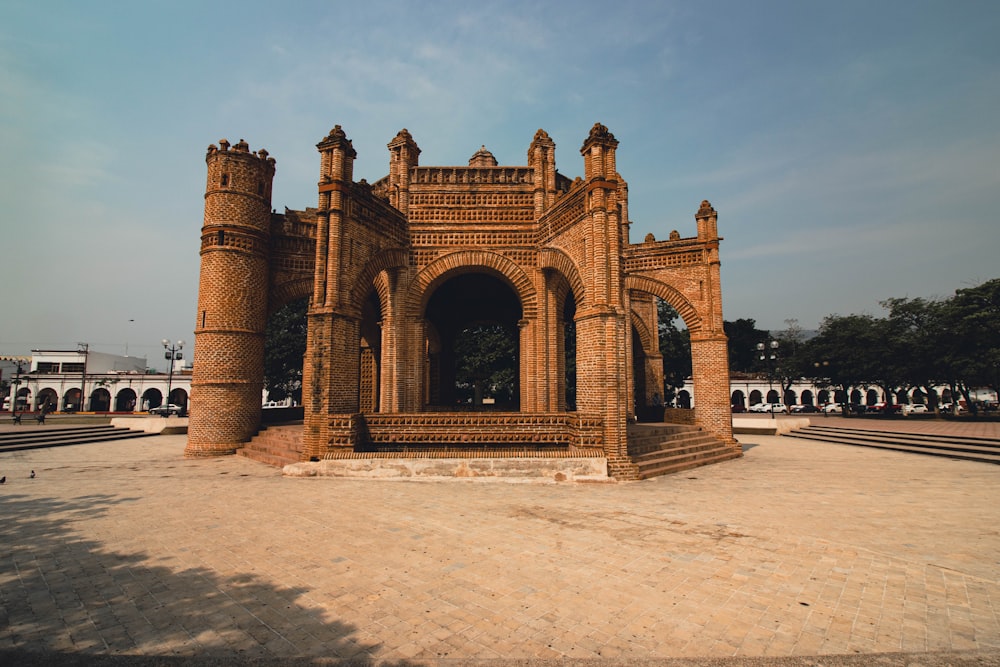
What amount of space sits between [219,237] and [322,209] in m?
4.87

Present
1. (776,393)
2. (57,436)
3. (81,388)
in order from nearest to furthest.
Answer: (57,436) < (81,388) < (776,393)

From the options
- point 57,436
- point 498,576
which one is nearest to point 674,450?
point 498,576

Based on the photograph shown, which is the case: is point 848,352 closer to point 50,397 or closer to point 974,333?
point 974,333

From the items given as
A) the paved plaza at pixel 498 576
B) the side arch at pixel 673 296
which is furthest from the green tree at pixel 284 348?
the paved plaza at pixel 498 576

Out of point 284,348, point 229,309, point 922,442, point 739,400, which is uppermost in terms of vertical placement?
point 284,348

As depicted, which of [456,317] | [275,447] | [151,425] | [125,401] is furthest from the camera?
[125,401]

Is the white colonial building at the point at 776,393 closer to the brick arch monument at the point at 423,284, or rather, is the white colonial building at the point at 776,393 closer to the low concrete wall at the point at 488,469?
the brick arch monument at the point at 423,284

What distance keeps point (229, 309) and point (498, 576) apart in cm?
1270

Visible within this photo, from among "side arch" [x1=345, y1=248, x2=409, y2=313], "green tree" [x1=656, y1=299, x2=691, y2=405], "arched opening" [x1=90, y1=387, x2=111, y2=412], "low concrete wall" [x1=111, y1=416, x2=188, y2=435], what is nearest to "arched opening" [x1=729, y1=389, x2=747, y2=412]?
A: "green tree" [x1=656, y1=299, x2=691, y2=405]

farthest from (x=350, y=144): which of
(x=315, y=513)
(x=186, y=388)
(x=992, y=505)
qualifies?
(x=186, y=388)

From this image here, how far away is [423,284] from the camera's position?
13516 mm

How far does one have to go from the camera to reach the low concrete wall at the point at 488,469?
352 inches

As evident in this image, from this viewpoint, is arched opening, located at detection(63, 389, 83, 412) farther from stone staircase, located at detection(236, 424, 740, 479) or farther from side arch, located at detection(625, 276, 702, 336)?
side arch, located at detection(625, 276, 702, 336)

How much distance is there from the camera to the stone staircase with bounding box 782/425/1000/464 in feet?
42.8
